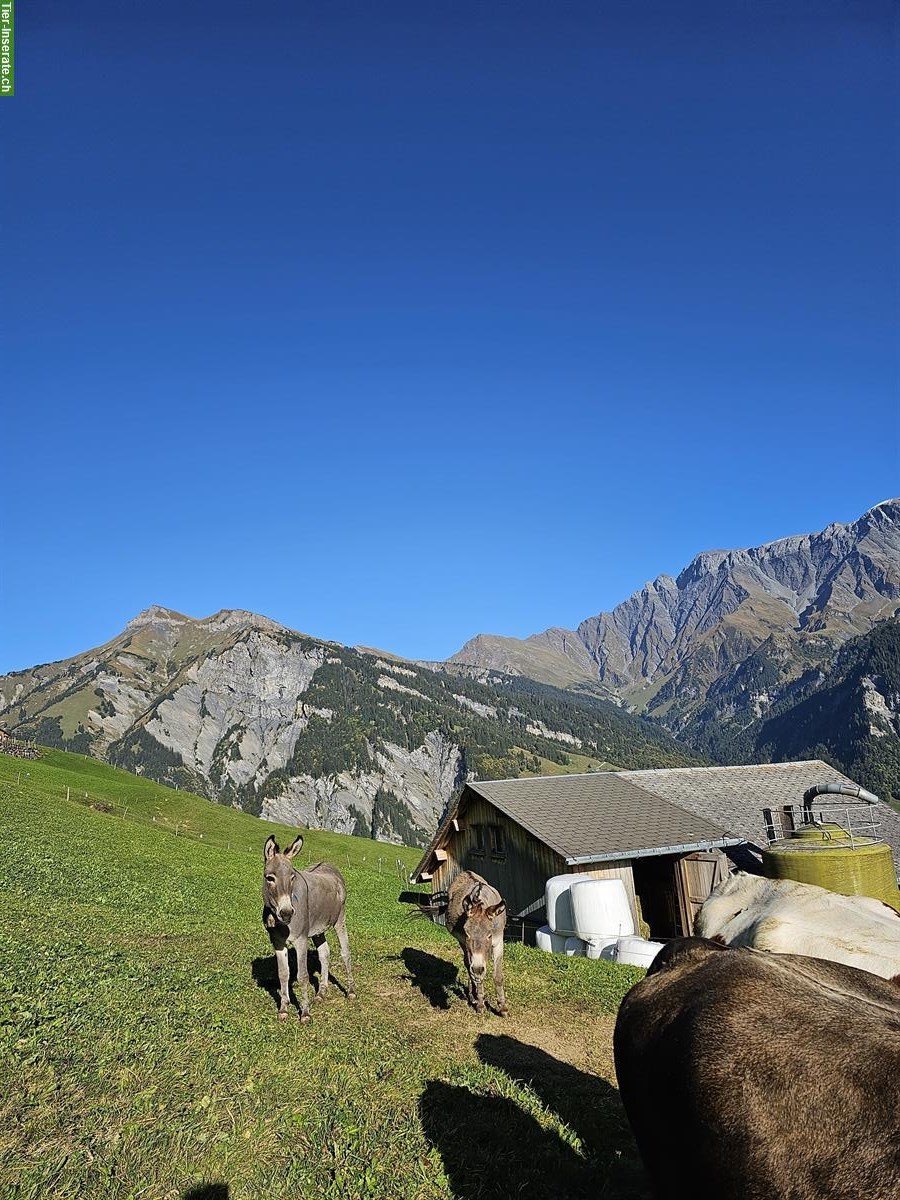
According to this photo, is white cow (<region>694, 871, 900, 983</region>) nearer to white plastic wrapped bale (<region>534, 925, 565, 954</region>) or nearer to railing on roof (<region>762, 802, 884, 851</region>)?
white plastic wrapped bale (<region>534, 925, 565, 954</region>)

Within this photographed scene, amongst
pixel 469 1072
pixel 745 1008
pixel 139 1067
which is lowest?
pixel 469 1072

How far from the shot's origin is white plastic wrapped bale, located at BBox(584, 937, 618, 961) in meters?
21.4

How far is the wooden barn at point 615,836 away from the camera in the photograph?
94.3ft

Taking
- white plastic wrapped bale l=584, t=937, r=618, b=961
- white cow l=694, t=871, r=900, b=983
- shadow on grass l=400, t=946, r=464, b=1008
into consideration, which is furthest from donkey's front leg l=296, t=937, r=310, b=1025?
white plastic wrapped bale l=584, t=937, r=618, b=961

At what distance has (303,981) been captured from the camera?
38.8ft

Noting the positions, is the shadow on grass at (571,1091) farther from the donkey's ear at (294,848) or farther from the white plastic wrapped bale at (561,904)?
the white plastic wrapped bale at (561,904)

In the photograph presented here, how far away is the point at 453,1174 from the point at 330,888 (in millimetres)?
7440

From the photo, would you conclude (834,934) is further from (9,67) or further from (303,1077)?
(9,67)

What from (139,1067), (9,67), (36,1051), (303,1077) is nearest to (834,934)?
(303,1077)

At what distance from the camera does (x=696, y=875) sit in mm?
30141

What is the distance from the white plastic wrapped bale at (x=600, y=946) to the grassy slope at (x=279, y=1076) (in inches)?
126

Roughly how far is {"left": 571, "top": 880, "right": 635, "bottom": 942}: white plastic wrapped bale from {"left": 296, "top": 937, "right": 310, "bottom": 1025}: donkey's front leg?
42.1ft

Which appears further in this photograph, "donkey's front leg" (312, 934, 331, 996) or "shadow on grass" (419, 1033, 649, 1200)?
"donkey's front leg" (312, 934, 331, 996)

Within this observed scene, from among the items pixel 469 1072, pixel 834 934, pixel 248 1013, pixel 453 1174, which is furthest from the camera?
pixel 248 1013
